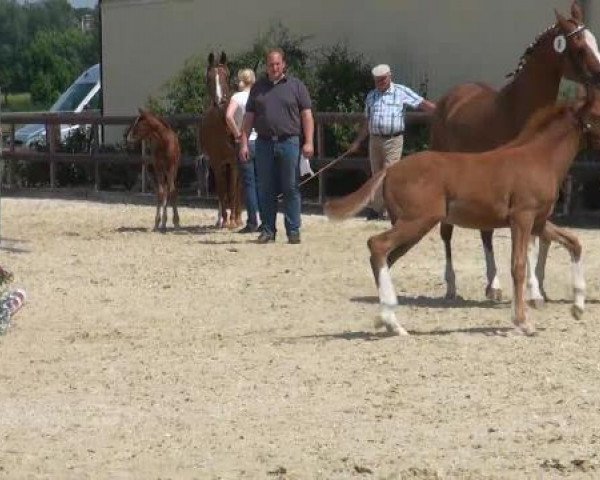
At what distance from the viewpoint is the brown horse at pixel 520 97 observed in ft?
39.5

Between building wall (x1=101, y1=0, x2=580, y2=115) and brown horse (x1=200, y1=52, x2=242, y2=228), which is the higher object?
building wall (x1=101, y1=0, x2=580, y2=115)

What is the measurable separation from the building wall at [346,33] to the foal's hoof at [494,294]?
934 cm

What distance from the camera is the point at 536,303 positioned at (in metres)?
11.4

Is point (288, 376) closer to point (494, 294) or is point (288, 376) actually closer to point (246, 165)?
point (494, 294)

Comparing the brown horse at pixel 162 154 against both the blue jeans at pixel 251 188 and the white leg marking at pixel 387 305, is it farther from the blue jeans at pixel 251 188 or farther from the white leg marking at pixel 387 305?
the white leg marking at pixel 387 305

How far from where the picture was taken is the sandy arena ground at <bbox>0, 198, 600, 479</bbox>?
7359 millimetres

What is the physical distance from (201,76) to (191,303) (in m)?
13.6

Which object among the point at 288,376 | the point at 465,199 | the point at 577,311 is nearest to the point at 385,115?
the point at 577,311

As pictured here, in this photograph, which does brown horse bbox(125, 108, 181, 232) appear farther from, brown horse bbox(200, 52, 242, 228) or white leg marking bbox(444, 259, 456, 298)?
white leg marking bbox(444, 259, 456, 298)

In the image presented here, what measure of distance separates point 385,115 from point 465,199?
6541 millimetres

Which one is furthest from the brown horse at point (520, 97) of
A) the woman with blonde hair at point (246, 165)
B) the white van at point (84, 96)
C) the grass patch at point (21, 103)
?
the grass patch at point (21, 103)

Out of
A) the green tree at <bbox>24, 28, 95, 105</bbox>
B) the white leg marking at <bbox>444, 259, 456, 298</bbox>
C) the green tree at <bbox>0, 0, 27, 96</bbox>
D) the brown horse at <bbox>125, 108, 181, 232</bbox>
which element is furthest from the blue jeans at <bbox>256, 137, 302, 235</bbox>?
the green tree at <bbox>0, 0, 27, 96</bbox>

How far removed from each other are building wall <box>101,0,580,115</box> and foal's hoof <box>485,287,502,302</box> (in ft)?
30.7

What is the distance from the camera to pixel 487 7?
2266cm
